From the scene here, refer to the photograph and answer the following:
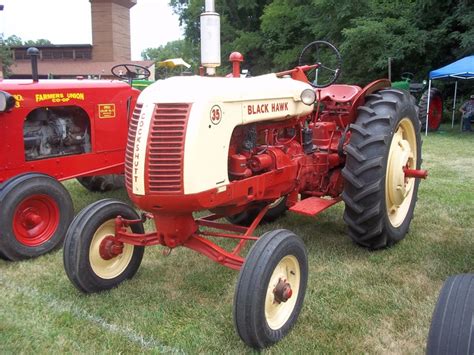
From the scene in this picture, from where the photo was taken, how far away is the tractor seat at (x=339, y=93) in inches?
162

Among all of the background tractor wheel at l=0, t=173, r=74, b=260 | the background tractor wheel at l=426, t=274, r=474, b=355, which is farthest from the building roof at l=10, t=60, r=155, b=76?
the background tractor wheel at l=426, t=274, r=474, b=355

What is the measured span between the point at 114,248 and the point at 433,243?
252 centimetres

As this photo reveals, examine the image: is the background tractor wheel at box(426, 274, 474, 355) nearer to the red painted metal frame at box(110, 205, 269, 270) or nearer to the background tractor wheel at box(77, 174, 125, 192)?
the red painted metal frame at box(110, 205, 269, 270)

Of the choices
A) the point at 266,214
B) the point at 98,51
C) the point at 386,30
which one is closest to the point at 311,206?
the point at 266,214

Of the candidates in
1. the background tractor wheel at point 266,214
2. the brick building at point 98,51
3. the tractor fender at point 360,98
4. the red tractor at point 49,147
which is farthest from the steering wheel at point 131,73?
the brick building at point 98,51

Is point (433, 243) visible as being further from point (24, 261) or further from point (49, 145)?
point (49, 145)

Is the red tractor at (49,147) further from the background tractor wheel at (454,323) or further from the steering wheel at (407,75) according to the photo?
the steering wheel at (407,75)

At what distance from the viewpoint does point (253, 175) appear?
3.14 m

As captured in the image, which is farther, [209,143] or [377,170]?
[377,170]

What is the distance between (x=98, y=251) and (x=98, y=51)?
41964 millimetres

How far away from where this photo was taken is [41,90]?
4410mm

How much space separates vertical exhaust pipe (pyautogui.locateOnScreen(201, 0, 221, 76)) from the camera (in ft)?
9.76

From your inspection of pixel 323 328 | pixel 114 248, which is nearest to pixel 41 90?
pixel 114 248

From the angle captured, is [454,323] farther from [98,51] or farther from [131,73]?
[98,51]
